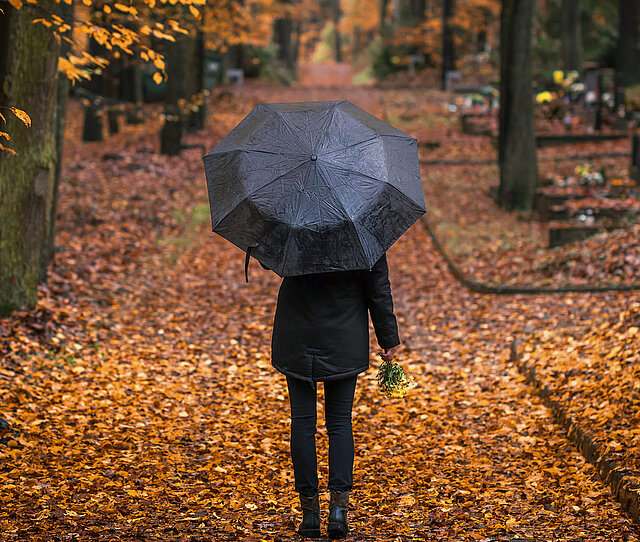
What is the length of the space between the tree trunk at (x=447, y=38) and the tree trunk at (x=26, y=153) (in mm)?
30922

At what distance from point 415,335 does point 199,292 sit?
327 centimetres

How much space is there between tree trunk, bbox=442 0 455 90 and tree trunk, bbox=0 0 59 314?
30922mm

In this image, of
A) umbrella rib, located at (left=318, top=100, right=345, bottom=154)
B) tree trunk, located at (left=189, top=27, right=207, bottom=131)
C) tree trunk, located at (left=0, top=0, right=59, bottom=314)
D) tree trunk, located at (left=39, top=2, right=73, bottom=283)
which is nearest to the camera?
umbrella rib, located at (left=318, top=100, right=345, bottom=154)

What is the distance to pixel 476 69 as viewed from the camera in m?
44.5

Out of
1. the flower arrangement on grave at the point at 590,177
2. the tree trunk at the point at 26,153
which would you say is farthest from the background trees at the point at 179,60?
the flower arrangement on grave at the point at 590,177

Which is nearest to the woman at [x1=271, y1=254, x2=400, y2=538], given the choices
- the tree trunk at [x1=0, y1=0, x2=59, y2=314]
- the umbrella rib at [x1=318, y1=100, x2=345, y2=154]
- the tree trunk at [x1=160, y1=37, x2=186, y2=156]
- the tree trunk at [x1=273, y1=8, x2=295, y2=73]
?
the umbrella rib at [x1=318, y1=100, x2=345, y2=154]

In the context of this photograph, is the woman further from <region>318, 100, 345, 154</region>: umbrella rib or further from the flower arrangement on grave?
the flower arrangement on grave

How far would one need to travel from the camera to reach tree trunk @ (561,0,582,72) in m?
27.8

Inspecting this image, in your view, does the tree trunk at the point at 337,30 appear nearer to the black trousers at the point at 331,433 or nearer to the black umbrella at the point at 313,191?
the black umbrella at the point at 313,191

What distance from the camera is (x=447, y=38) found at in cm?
3756

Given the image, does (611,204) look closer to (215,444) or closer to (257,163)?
(215,444)

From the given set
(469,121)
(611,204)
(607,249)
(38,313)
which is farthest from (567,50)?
(38,313)

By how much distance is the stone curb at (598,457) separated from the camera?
4.65 metres

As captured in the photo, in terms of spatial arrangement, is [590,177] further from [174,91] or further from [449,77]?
[449,77]
